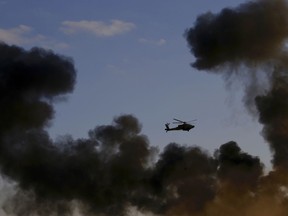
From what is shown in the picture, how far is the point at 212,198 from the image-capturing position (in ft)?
490

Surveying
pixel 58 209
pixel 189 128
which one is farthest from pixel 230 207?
pixel 58 209

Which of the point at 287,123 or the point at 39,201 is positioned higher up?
the point at 287,123

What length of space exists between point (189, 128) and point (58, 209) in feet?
85.4

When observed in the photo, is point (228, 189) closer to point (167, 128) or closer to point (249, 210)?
point (249, 210)

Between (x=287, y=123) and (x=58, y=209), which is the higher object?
(x=287, y=123)

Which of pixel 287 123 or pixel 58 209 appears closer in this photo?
pixel 287 123

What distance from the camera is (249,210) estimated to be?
14888cm

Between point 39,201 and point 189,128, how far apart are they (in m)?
27.9

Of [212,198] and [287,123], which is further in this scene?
[212,198]

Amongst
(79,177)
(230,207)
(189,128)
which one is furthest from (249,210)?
(79,177)

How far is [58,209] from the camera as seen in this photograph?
144m

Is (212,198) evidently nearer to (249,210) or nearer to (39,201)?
(249,210)

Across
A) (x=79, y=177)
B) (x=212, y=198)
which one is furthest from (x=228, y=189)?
(x=79, y=177)

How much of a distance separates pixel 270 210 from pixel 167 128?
22.7 metres
